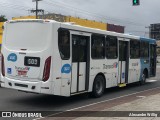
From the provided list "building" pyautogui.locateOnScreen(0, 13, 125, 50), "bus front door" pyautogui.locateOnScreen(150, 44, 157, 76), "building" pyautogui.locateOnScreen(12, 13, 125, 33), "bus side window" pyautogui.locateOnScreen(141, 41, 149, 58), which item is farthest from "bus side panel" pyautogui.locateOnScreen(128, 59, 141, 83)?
"building" pyautogui.locateOnScreen(12, 13, 125, 33)

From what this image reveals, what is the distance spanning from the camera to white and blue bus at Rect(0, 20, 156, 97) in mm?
10992

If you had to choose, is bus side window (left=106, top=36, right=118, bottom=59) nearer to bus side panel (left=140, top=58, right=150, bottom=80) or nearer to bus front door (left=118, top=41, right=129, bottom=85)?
bus front door (left=118, top=41, right=129, bottom=85)

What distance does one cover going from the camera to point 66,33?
11656mm

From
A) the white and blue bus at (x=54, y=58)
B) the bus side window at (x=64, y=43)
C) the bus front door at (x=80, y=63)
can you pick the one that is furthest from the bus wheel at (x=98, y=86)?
the bus side window at (x=64, y=43)

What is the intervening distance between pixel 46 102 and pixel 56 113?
216 centimetres

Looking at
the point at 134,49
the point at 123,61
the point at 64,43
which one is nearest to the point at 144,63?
the point at 134,49

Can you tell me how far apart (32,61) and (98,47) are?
3515mm

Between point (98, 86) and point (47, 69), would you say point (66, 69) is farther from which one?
point (98, 86)

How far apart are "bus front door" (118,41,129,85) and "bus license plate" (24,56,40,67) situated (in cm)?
574

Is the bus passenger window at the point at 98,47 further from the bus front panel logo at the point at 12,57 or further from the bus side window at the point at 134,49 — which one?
the bus side window at the point at 134,49

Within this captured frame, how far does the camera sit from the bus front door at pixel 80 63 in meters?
12.0

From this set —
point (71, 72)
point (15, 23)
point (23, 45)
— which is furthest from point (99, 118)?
point (15, 23)

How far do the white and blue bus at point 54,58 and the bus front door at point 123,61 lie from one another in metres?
1.43

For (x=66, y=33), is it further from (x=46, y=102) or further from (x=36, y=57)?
(x=46, y=102)
